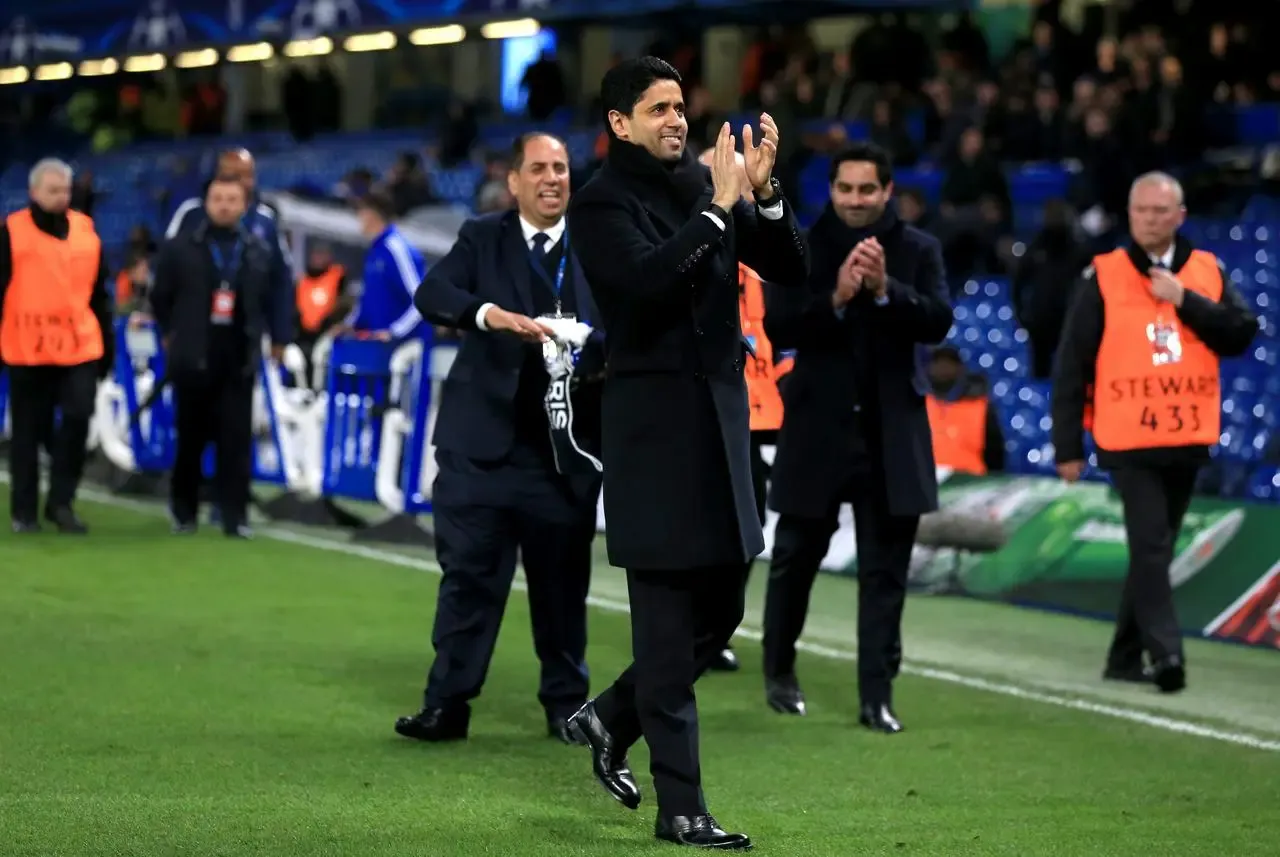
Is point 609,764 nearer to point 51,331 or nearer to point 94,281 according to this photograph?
point 51,331

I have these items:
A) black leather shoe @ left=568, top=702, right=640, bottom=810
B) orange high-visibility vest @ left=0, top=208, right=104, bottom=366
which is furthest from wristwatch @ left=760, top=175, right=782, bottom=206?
orange high-visibility vest @ left=0, top=208, right=104, bottom=366

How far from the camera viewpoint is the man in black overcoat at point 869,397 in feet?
27.4

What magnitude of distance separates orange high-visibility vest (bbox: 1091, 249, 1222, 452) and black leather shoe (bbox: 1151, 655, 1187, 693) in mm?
907

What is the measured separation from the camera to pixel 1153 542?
9.49m

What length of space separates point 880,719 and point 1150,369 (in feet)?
7.08

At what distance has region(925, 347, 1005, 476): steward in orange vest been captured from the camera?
1373cm

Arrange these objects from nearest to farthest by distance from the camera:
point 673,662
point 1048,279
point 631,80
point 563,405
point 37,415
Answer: point 631,80, point 673,662, point 563,405, point 37,415, point 1048,279

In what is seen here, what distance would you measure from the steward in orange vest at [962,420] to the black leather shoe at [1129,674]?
12.3ft

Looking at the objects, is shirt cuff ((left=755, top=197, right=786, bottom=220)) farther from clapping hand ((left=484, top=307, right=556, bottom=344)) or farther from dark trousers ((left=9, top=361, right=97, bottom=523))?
dark trousers ((left=9, top=361, right=97, bottom=523))

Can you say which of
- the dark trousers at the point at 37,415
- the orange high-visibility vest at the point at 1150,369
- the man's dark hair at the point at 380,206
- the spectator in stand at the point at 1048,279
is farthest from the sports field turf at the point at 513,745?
the spectator in stand at the point at 1048,279

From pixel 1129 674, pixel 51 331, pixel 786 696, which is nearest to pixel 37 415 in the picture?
pixel 51 331

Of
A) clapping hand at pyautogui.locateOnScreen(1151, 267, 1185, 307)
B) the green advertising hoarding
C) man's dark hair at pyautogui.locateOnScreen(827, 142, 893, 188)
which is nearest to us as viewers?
man's dark hair at pyautogui.locateOnScreen(827, 142, 893, 188)

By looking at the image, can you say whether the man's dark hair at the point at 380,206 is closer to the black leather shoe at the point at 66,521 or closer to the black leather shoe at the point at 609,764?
the black leather shoe at the point at 66,521

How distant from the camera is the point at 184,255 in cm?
1384
